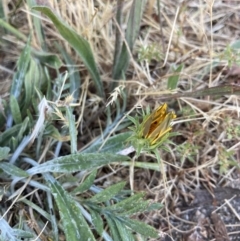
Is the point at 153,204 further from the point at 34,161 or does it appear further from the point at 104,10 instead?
the point at 104,10

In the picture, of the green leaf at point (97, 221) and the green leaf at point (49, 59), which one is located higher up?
the green leaf at point (49, 59)

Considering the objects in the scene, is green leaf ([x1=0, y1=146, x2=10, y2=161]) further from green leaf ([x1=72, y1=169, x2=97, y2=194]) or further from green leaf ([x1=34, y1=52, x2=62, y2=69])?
green leaf ([x1=34, y1=52, x2=62, y2=69])

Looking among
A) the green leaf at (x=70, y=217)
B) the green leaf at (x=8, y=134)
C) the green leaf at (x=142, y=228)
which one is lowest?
the green leaf at (x=142, y=228)

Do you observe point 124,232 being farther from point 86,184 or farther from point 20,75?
point 20,75

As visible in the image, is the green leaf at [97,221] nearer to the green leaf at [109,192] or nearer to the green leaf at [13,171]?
the green leaf at [109,192]

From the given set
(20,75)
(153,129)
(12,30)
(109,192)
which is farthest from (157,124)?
(12,30)

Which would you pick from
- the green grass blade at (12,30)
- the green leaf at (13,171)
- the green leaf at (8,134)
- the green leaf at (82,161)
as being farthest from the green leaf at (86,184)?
the green grass blade at (12,30)

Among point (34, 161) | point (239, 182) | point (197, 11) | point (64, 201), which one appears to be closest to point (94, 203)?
point (64, 201)
